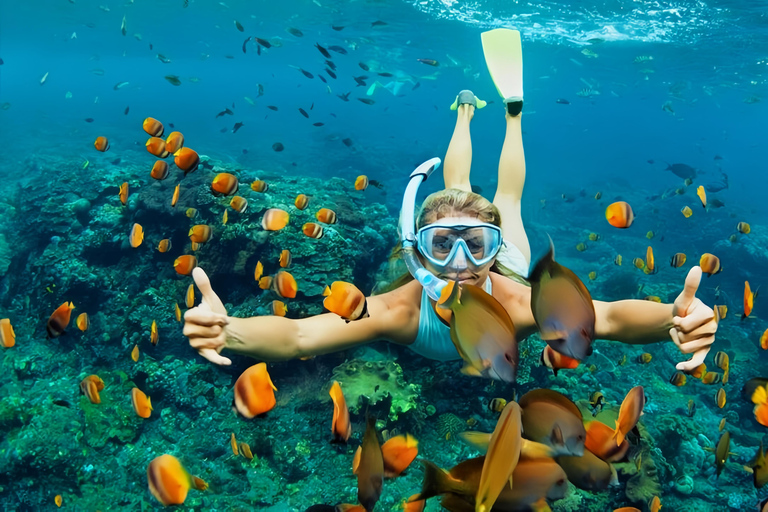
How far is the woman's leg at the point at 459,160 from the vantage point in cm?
605

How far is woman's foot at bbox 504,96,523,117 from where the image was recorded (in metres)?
6.44

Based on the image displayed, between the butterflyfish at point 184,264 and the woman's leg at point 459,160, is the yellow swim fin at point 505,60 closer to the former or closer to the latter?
the woman's leg at point 459,160

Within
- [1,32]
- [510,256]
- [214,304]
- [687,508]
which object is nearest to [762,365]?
[687,508]

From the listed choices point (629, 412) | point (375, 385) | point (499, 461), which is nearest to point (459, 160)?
point (375, 385)

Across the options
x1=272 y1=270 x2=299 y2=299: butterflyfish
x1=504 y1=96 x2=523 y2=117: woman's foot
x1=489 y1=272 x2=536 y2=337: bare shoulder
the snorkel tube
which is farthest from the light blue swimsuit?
x1=504 y1=96 x2=523 y2=117: woman's foot

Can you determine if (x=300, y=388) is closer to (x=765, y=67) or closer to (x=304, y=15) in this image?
(x=304, y=15)

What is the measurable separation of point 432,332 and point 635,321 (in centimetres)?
152

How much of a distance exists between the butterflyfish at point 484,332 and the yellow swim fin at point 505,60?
6.02 meters

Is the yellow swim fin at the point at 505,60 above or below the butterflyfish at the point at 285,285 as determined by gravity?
above

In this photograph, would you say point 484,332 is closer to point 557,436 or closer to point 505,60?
point 557,436

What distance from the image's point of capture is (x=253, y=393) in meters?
2.41

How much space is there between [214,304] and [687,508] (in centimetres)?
797

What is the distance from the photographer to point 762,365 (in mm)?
10852

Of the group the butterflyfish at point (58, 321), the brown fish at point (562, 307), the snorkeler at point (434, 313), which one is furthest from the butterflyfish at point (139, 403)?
the brown fish at point (562, 307)
